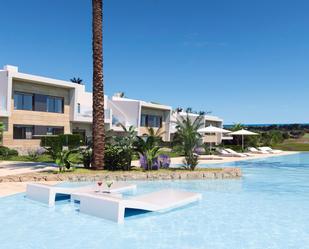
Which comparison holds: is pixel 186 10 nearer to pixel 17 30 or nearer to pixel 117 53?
pixel 117 53

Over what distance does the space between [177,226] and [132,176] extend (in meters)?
7.47

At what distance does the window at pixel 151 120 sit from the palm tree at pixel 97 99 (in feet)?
92.1

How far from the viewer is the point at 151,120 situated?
47.0 m

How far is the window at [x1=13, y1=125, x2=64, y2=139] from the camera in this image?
30.1 m

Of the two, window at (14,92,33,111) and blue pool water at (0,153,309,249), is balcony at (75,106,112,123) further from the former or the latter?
blue pool water at (0,153,309,249)

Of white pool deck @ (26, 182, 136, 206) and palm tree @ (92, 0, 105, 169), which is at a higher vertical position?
palm tree @ (92, 0, 105, 169)

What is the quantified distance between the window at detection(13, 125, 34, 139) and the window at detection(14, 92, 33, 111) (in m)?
1.69

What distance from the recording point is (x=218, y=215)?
10.0m

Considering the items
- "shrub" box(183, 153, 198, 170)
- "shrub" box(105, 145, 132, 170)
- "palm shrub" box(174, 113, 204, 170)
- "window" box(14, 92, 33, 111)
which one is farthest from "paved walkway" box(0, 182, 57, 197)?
"window" box(14, 92, 33, 111)

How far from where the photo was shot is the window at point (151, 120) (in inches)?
1786

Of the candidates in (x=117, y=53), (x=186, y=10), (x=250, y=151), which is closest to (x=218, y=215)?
(x=186, y=10)

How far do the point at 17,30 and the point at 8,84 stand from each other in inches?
218

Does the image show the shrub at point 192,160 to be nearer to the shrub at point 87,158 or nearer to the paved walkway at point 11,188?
the shrub at point 87,158

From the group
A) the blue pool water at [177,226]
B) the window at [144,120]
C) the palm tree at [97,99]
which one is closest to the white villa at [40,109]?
the window at [144,120]
